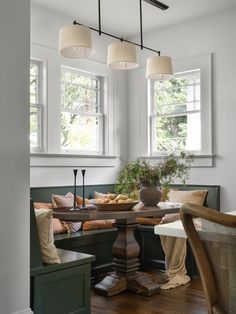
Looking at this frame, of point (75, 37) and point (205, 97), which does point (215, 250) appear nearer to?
point (75, 37)

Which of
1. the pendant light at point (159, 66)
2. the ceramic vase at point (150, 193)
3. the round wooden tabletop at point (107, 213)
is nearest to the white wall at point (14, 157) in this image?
the round wooden tabletop at point (107, 213)

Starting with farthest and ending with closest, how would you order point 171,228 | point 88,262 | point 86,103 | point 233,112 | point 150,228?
point 86,103 → point 233,112 → point 150,228 → point 88,262 → point 171,228

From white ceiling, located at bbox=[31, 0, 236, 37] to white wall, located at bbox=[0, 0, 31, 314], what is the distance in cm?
232

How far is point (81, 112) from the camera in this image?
17.9 feet

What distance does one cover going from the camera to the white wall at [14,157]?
2537mm

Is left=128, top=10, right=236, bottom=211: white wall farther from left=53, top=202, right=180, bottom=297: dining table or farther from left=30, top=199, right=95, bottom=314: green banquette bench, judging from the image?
left=30, top=199, right=95, bottom=314: green banquette bench

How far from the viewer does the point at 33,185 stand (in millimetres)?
4711

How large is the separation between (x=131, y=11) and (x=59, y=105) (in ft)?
4.82

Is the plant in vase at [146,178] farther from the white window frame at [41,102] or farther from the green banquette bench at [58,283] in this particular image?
the white window frame at [41,102]

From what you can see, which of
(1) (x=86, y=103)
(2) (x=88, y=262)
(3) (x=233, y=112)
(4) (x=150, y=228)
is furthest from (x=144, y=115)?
(2) (x=88, y=262)

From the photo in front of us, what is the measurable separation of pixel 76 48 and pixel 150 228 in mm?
2120

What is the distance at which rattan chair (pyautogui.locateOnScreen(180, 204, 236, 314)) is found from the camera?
3.68 ft

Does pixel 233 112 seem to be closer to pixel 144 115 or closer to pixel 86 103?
pixel 144 115

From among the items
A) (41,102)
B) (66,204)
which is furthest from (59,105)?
(66,204)
